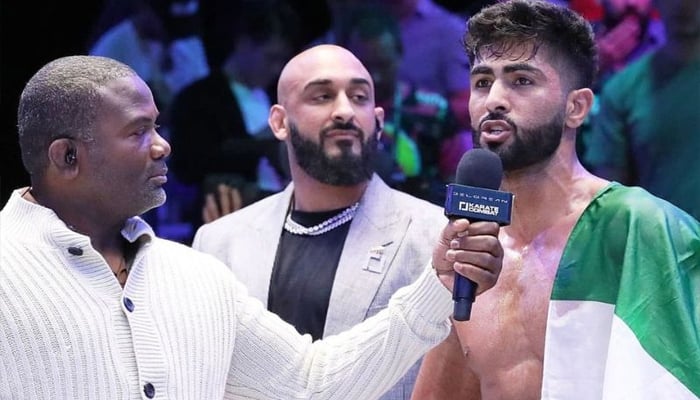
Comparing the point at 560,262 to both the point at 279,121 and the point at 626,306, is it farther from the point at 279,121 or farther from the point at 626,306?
the point at 279,121

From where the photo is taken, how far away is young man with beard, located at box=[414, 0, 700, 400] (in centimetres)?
203

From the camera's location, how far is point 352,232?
3.06 m

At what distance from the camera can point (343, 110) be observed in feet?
10.3

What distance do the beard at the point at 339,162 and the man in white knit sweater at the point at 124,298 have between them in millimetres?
805

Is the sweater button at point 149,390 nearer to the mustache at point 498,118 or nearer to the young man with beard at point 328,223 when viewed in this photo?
the mustache at point 498,118

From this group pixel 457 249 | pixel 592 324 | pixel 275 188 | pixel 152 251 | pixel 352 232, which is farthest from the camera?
pixel 275 188

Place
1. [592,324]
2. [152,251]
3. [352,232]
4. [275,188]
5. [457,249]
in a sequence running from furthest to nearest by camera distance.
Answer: [275,188]
[352,232]
[152,251]
[592,324]
[457,249]

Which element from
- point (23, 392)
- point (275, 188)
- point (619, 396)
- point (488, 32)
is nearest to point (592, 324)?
point (619, 396)

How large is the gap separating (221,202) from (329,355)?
1862 mm

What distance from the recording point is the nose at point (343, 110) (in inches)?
123

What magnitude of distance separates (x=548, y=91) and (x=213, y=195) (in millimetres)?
2052

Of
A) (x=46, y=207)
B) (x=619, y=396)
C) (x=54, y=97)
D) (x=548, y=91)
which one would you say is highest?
(x=548, y=91)

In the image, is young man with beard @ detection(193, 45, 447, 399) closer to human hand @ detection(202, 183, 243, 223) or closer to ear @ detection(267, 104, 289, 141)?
ear @ detection(267, 104, 289, 141)

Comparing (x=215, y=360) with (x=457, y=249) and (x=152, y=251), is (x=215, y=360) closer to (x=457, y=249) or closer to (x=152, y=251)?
(x=152, y=251)
